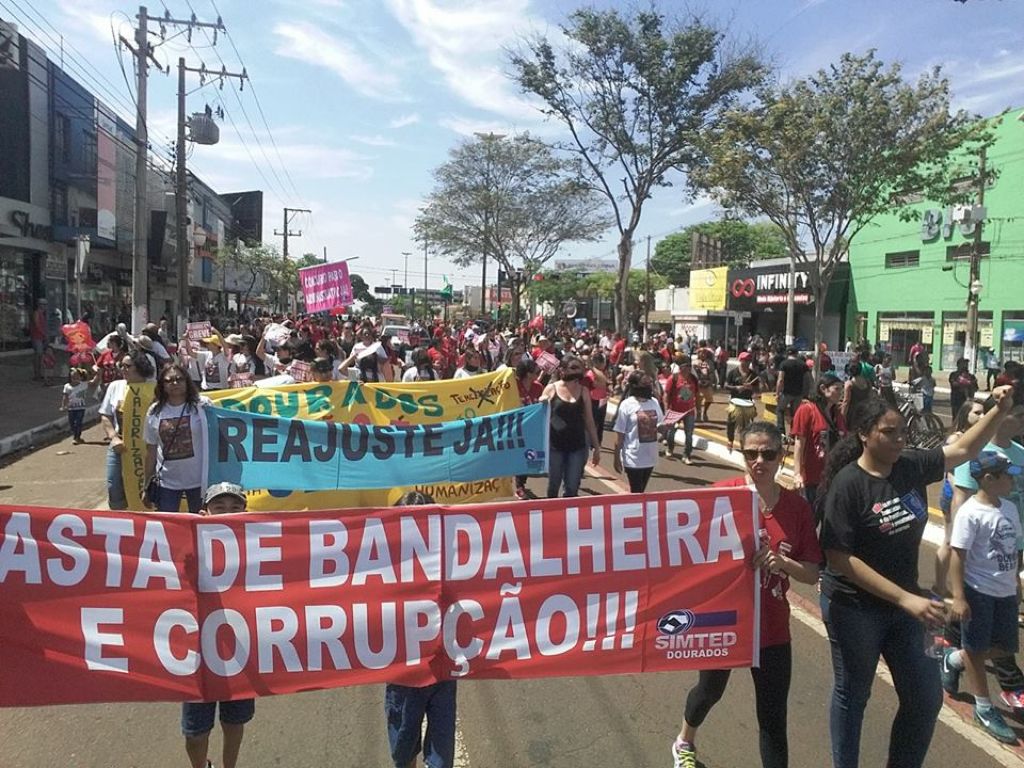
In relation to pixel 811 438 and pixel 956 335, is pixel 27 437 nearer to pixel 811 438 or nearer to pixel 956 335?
pixel 811 438

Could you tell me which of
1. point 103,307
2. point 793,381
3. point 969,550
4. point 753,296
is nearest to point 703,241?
point 753,296

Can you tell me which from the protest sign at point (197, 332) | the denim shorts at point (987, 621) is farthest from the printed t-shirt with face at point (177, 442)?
the protest sign at point (197, 332)

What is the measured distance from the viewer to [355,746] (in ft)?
12.1

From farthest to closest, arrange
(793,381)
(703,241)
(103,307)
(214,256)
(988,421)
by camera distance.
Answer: (703,241)
(214,256)
(103,307)
(793,381)
(988,421)

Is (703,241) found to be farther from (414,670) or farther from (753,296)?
(414,670)

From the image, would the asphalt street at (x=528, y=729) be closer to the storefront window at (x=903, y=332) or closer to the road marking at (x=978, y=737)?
the road marking at (x=978, y=737)

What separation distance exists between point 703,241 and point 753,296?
2110cm

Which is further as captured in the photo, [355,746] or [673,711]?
[673,711]

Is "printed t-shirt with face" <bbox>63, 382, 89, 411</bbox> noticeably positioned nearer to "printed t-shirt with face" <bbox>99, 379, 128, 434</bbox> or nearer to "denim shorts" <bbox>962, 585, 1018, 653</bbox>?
"printed t-shirt with face" <bbox>99, 379, 128, 434</bbox>

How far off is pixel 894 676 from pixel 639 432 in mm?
3877

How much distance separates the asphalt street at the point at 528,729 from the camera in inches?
141

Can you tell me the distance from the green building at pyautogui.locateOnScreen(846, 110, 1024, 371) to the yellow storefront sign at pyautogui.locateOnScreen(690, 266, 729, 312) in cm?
657

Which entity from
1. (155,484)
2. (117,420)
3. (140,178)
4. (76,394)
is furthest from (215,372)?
(140,178)

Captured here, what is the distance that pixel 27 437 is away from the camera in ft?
38.0
